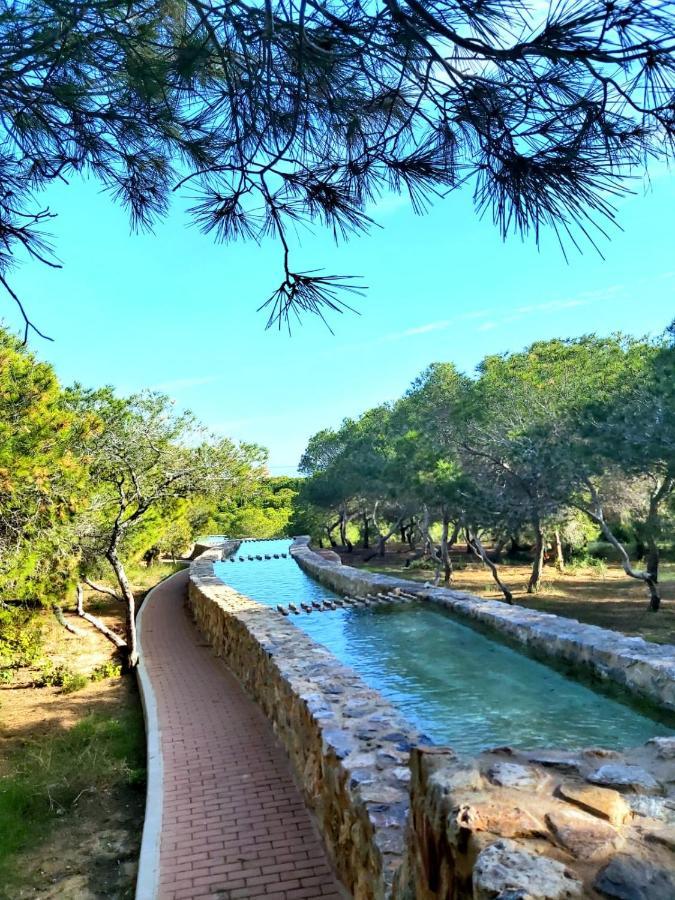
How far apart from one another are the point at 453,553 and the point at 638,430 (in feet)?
56.3

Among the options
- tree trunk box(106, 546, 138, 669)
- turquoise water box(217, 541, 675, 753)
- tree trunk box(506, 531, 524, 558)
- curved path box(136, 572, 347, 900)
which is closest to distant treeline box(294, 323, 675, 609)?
tree trunk box(506, 531, 524, 558)

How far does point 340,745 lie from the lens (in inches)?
170

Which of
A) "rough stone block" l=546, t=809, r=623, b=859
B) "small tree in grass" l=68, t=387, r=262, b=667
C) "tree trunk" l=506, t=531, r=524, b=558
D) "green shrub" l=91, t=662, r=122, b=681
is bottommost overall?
"green shrub" l=91, t=662, r=122, b=681

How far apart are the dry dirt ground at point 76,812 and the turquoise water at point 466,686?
2.83m

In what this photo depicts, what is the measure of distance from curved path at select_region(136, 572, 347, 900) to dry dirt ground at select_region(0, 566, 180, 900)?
0.47 m

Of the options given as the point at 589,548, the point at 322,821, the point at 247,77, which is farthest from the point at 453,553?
the point at 247,77

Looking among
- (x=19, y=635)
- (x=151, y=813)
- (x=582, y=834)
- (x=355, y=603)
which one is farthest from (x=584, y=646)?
(x=19, y=635)

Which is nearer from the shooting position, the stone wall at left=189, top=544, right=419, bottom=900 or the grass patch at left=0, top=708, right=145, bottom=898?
the stone wall at left=189, top=544, right=419, bottom=900

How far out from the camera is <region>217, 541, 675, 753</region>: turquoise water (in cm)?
552

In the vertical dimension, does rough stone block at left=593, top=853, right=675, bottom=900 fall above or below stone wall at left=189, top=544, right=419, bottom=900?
above

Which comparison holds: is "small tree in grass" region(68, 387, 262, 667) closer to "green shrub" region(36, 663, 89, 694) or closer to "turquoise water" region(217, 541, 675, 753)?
"green shrub" region(36, 663, 89, 694)

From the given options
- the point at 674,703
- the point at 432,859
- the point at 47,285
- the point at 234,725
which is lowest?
the point at 234,725

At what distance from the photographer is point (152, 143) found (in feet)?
13.7

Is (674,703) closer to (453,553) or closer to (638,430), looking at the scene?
(638,430)
